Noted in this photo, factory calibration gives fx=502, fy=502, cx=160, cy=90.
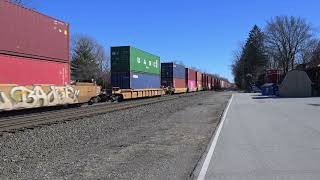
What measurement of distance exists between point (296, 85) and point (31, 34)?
104ft

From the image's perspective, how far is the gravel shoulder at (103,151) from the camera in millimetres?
8844

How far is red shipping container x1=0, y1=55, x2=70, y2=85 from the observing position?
22125 millimetres

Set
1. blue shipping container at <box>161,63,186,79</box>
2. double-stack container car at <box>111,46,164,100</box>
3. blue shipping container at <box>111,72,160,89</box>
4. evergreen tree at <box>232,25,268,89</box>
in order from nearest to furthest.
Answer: double-stack container car at <box>111,46,164,100</box>, blue shipping container at <box>111,72,160,89</box>, blue shipping container at <box>161,63,186,79</box>, evergreen tree at <box>232,25,268,89</box>

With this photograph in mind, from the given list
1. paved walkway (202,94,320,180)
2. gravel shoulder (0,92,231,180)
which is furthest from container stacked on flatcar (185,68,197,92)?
paved walkway (202,94,320,180)

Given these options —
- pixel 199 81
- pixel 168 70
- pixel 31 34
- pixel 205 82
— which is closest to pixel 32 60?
pixel 31 34

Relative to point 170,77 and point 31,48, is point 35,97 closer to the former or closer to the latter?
point 31,48

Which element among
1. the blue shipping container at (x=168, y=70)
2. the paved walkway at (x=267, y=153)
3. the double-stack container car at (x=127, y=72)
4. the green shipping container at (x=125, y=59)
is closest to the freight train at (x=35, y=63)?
the double-stack container car at (x=127, y=72)

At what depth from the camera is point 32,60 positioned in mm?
24422

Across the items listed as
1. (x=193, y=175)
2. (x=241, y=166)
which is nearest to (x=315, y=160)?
(x=241, y=166)

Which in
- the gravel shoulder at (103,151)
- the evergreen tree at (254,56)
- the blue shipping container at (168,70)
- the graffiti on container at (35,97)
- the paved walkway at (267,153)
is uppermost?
the evergreen tree at (254,56)

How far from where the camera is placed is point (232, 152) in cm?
1104

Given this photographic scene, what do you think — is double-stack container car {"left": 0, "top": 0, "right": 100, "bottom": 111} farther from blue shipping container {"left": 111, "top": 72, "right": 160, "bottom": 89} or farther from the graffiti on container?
blue shipping container {"left": 111, "top": 72, "right": 160, "bottom": 89}

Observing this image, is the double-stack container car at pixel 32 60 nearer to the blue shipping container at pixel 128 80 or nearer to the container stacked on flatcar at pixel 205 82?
the blue shipping container at pixel 128 80

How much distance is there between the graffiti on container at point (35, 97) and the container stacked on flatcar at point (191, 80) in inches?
1780
